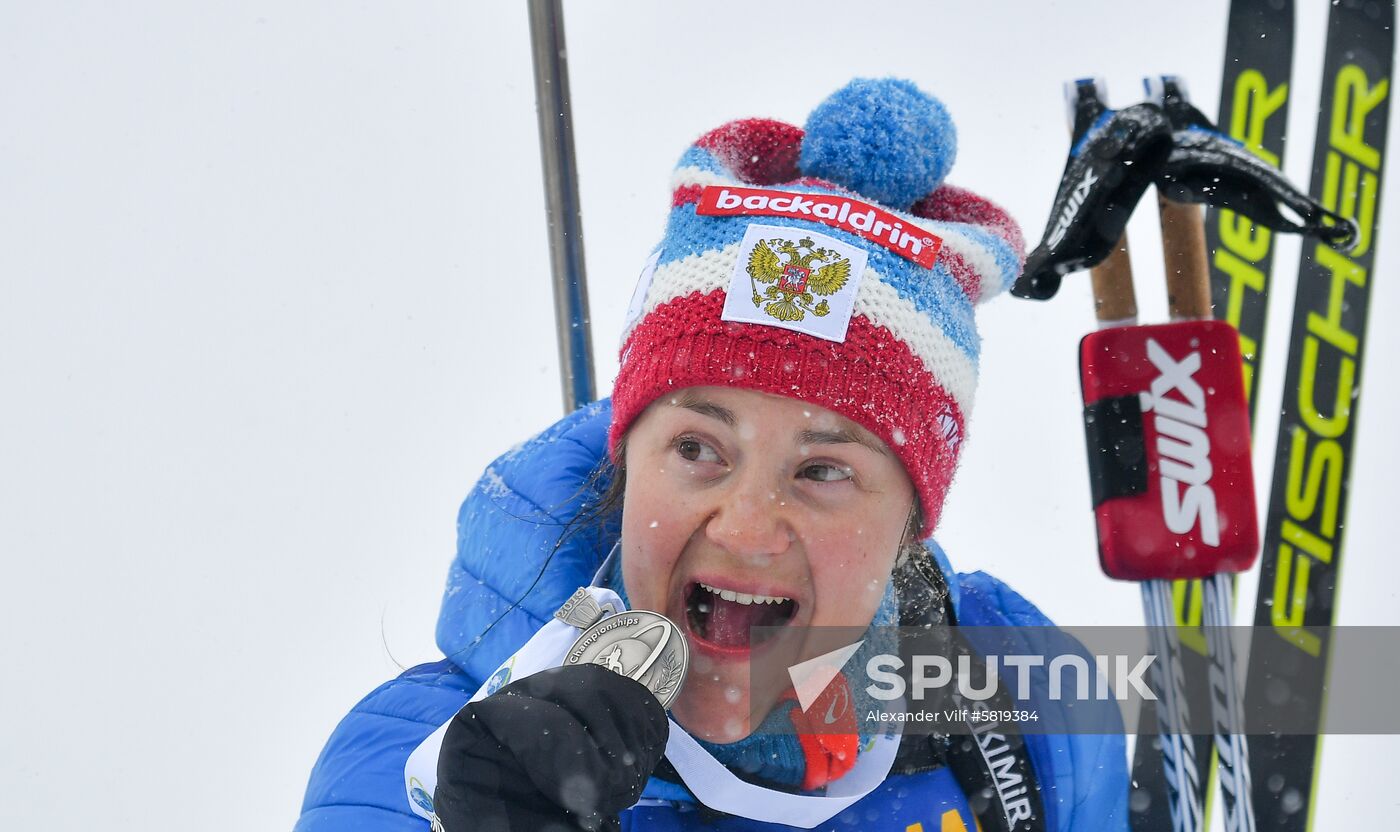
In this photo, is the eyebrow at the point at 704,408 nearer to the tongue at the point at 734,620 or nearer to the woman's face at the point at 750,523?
the woman's face at the point at 750,523

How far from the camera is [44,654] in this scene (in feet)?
6.66

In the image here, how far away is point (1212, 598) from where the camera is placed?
172cm

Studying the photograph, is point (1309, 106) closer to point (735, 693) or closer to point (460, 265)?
point (460, 265)

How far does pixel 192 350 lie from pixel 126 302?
0.50ft

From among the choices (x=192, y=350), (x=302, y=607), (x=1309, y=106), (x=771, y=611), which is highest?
(x=1309, y=106)

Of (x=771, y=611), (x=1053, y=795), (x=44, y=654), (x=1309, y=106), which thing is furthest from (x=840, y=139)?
(x=1309, y=106)

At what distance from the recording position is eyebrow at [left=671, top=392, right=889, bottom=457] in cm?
118

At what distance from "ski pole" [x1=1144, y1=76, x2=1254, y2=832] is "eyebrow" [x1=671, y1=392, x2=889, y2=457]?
0.66m

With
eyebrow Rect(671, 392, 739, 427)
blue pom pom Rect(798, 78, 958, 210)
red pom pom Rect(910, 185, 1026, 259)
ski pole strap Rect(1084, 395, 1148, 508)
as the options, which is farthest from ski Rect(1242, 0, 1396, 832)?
eyebrow Rect(671, 392, 739, 427)

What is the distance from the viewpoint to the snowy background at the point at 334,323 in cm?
209

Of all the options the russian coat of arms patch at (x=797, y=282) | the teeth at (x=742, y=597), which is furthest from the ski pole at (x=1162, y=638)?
the teeth at (x=742, y=597)

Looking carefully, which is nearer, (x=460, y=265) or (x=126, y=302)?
(x=126, y=302)

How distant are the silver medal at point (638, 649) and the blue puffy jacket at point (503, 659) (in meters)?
0.24

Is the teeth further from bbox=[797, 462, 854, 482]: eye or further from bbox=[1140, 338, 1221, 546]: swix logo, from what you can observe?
bbox=[1140, 338, 1221, 546]: swix logo
